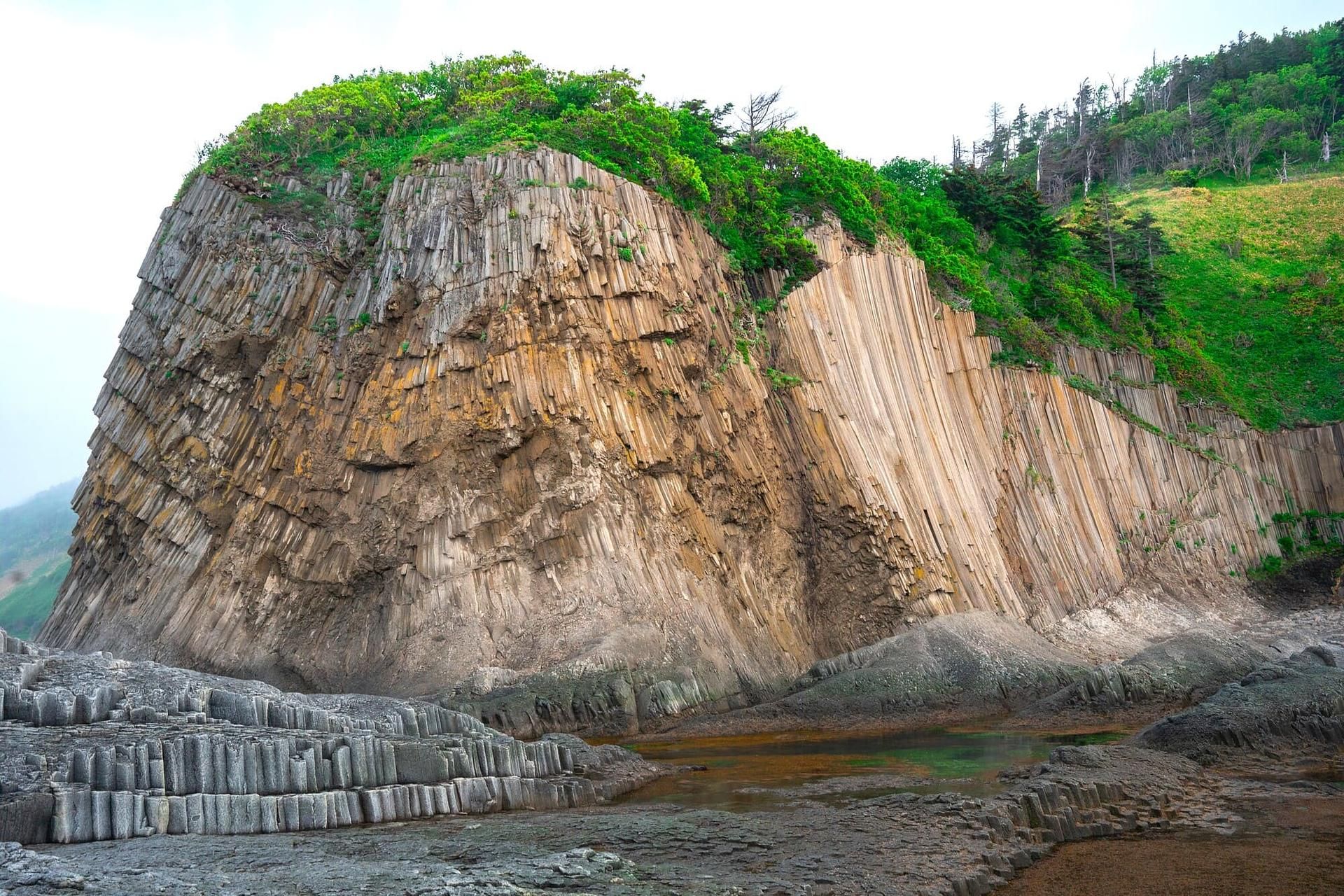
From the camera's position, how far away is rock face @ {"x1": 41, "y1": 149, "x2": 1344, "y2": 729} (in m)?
26.2

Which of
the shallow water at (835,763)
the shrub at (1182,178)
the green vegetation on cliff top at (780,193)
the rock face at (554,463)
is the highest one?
the shrub at (1182,178)

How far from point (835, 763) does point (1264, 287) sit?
4023 cm

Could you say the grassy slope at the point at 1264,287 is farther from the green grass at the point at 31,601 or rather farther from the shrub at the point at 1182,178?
the green grass at the point at 31,601

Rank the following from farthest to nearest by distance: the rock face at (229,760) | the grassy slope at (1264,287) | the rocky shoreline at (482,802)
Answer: the grassy slope at (1264,287) → the rock face at (229,760) → the rocky shoreline at (482,802)

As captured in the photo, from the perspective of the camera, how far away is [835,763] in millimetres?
17578

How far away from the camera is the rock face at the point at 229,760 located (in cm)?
1145

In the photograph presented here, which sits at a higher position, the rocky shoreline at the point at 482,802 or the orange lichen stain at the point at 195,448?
the orange lichen stain at the point at 195,448

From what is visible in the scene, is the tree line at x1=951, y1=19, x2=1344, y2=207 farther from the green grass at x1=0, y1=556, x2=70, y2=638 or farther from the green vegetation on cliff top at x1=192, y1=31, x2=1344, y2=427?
the green grass at x1=0, y1=556, x2=70, y2=638

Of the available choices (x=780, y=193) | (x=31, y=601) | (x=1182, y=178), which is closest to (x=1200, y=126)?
(x=1182, y=178)

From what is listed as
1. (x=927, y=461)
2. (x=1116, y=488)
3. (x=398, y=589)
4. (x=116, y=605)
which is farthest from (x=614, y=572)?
(x=1116, y=488)

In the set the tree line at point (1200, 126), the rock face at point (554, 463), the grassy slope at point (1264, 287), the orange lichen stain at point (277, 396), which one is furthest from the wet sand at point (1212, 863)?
the tree line at point (1200, 126)

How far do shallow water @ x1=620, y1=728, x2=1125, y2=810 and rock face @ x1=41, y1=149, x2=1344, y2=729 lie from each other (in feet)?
12.6

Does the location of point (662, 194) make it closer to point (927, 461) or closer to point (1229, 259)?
point (927, 461)

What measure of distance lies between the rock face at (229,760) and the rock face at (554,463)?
7.03 m
